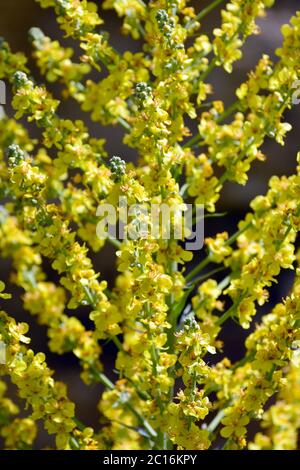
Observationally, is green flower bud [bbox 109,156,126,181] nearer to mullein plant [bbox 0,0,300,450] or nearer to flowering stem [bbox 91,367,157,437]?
mullein plant [bbox 0,0,300,450]

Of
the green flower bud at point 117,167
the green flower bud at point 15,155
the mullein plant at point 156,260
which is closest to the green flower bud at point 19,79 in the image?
the mullein plant at point 156,260

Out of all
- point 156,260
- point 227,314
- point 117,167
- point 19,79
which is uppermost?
point 19,79

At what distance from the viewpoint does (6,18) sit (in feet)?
7.59

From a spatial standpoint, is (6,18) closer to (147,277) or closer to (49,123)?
(49,123)

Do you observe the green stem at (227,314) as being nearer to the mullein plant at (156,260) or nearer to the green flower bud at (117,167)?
the mullein plant at (156,260)

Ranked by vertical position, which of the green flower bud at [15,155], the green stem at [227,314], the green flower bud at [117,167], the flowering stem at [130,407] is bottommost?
the flowering stem at [130,407]

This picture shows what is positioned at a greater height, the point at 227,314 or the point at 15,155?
the point at 15,155

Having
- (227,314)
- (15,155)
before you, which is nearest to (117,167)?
(15,155)

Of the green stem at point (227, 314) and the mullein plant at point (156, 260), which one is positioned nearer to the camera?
the mullein plant at point (156, 260)

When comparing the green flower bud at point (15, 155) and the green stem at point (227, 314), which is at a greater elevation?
the green flower bud at point (15, 155)

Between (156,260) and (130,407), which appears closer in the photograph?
(130,407)

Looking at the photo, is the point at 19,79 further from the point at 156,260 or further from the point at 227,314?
the point at 227,314
